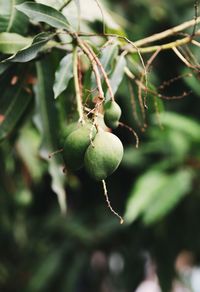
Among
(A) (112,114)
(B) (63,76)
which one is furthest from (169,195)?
(A) (112,114)

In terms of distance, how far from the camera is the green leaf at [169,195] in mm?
1843

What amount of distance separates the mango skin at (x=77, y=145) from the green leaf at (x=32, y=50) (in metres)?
0.18

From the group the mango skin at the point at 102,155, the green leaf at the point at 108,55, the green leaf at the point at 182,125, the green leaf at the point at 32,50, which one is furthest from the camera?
the green leaf at the point at 182,125

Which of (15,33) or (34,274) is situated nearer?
(15,33)

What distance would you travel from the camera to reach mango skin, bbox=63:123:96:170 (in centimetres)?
82

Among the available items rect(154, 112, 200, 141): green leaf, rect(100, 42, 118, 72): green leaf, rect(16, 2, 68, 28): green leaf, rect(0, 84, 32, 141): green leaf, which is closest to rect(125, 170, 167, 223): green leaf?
rect(154, 112, 200, 141): green leaf

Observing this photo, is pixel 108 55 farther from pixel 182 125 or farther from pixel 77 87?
pixel 182 125

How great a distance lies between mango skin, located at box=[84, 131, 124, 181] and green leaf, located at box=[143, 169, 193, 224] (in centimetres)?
106

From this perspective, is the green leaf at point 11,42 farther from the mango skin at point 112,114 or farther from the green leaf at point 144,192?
the green leaf at point 144,192

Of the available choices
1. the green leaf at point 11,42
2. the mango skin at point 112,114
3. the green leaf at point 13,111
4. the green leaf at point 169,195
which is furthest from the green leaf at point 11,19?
the green leaf at point 169,195

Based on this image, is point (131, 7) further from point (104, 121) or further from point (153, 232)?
point (104, 121)

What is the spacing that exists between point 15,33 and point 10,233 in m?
1.54

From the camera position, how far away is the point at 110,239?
2.47 meters

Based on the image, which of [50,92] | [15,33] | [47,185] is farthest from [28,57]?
[47,185]
